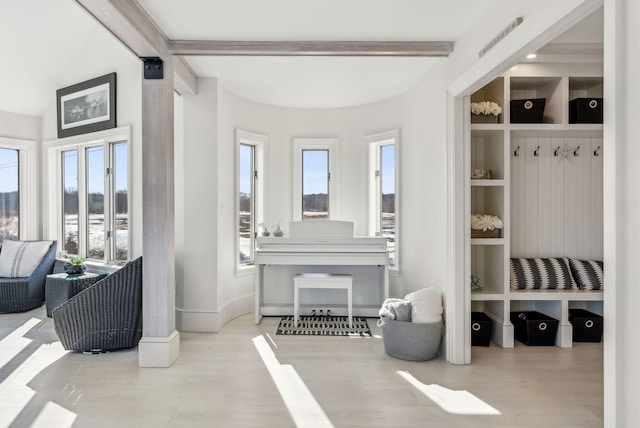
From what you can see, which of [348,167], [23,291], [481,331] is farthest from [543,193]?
[23,291]

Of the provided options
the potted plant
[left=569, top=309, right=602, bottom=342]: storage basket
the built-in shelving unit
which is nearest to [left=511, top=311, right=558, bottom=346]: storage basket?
the built-in shelving unit

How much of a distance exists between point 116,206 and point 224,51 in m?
2.51

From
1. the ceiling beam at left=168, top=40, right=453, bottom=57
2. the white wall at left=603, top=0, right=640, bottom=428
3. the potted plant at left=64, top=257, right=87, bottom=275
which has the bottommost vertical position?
the potted plant at left=64, top=257, right=87, bottom=275

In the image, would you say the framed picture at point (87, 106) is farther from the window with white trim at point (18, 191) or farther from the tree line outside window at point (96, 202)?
the window with white trim at point (18, 191)

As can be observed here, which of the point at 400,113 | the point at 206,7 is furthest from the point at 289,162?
the point at 206,7

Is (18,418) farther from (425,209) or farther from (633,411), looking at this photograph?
(425,209)

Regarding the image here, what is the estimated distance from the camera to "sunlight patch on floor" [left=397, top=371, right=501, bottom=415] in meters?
2.34

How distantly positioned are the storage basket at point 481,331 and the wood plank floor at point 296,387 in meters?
0.09

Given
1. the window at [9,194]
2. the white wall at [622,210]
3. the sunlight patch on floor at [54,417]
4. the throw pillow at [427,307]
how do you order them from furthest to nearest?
the window at [9,194] < the throw pillow at [427,307] < the sunlight patch on floor at [54,417] < the white wall at [622,210]

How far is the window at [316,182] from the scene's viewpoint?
4883 mm

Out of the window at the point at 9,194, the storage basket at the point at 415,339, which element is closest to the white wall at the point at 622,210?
the storage basket at the point at 415,339

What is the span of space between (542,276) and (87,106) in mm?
5336

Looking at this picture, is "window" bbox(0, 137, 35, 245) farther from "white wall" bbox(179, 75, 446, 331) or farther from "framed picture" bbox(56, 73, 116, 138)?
"white wall" bbox(179, 75, 446, 331)

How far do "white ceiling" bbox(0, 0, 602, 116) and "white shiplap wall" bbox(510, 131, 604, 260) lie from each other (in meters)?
1.04
